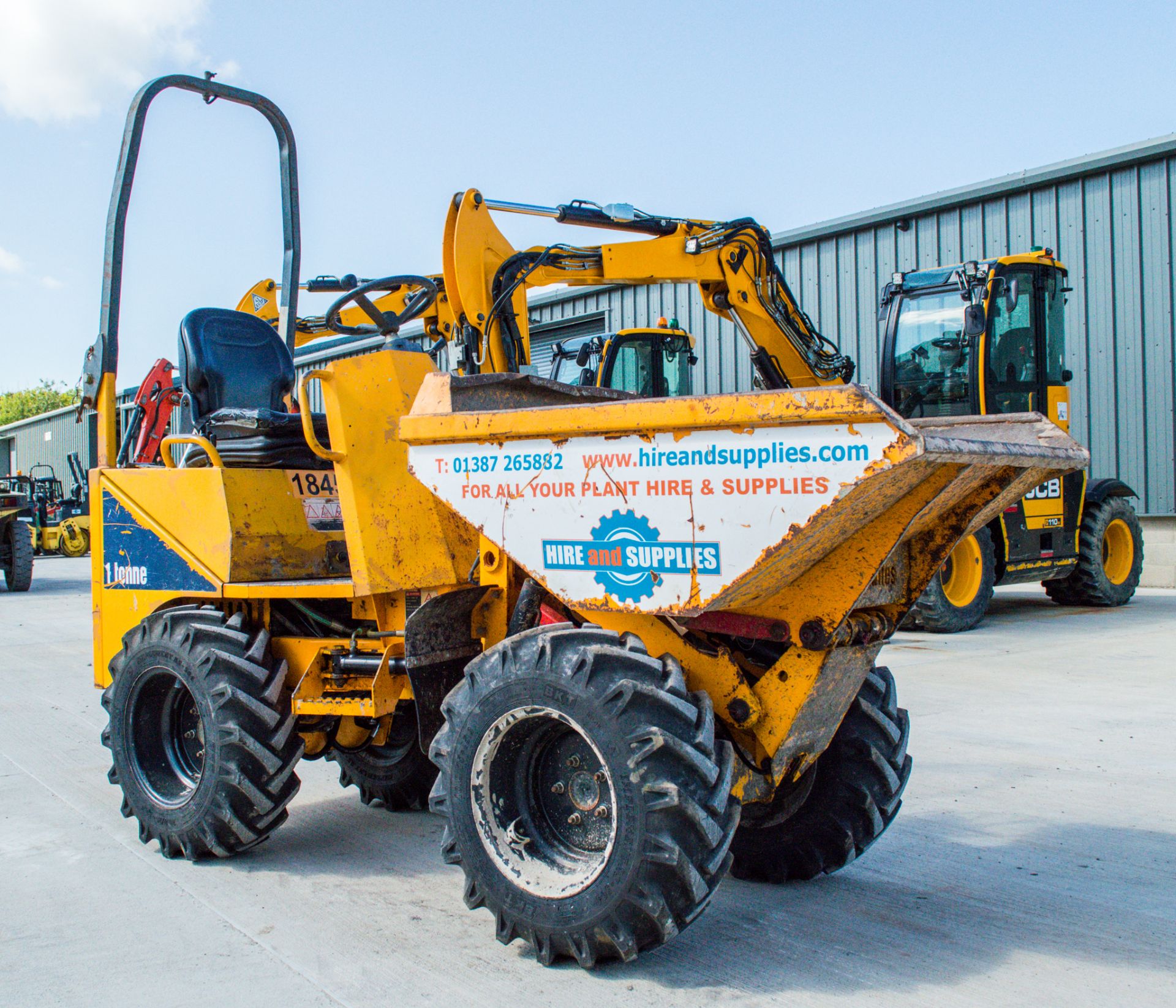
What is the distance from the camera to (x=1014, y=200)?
1415 cm

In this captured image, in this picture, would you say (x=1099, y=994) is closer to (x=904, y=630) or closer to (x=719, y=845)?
(x=719, y=845)

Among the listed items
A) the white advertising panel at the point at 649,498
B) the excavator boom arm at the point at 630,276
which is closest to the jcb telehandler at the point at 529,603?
the white advertising panel at the point at 649,498

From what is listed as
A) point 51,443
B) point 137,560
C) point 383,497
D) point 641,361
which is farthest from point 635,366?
point 51,443

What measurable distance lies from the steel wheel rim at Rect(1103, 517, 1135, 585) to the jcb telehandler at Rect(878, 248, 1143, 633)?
65cm

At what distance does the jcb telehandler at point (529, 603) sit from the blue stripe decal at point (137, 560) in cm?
1

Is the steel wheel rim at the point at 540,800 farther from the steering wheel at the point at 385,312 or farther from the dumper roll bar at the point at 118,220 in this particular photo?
the dumper roll bar at the point at 118,220

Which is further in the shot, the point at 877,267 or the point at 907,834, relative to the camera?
the point at 877,267

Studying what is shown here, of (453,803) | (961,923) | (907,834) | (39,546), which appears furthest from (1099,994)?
(39,546)

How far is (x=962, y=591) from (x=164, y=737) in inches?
299

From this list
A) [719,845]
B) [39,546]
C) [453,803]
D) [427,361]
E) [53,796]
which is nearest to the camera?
[719,845]

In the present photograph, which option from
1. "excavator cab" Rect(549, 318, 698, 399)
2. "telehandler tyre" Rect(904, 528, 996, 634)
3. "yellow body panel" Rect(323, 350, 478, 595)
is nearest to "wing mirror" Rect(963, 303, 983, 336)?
"telehandler tyre" Rect(904, 528, 996, 634)

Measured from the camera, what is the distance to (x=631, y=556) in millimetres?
3057

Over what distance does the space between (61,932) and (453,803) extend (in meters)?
1.36

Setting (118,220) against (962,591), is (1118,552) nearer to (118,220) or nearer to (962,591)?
(962,591)
